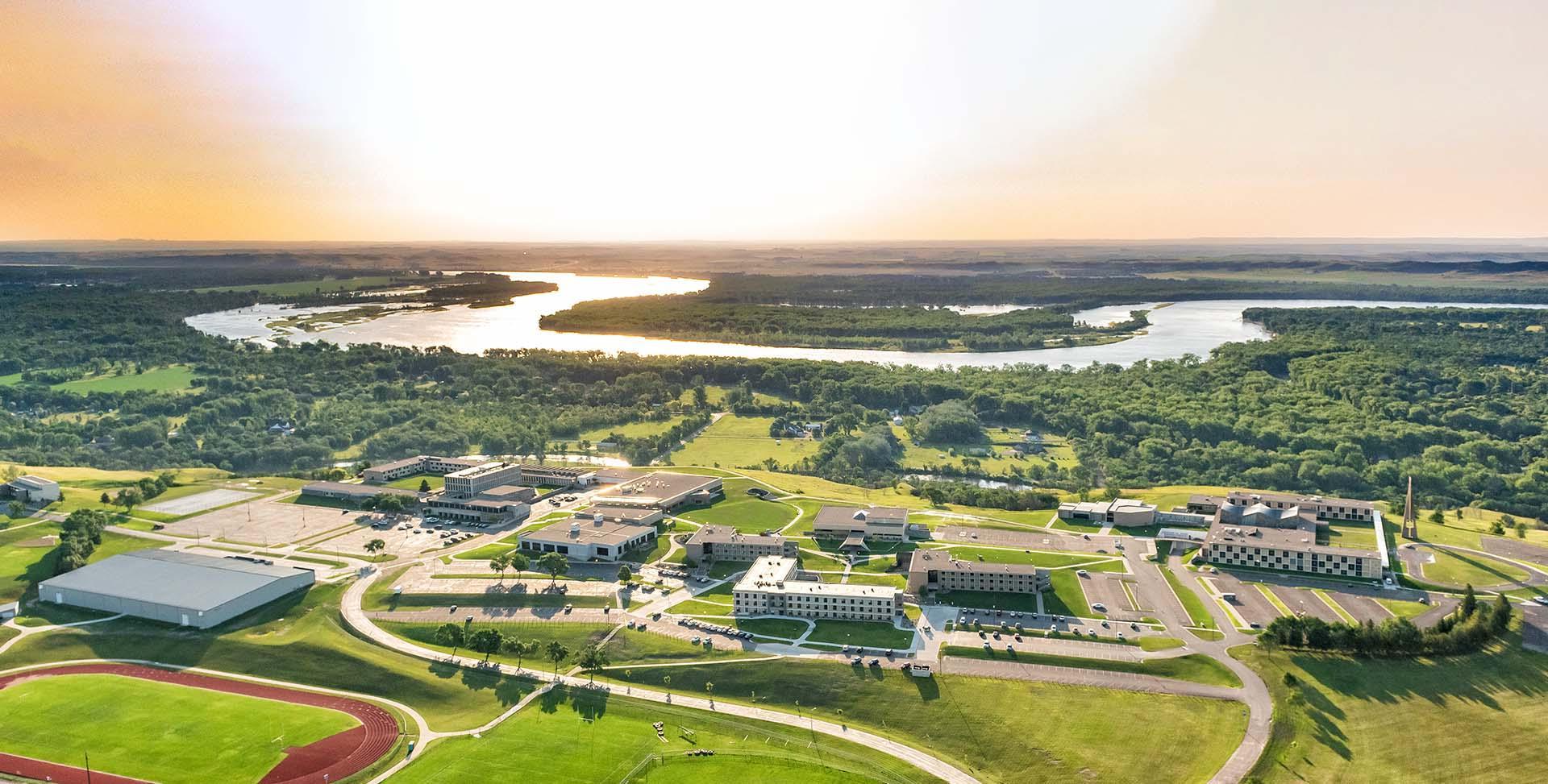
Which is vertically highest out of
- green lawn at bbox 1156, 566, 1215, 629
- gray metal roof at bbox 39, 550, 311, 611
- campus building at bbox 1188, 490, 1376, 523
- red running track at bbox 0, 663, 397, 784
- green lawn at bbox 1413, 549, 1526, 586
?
campus building at bbox 1188, 490, 1376, 523

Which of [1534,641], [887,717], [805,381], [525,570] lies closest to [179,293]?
[805,381]

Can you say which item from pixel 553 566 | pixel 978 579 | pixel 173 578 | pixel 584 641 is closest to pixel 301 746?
pixel 584 641

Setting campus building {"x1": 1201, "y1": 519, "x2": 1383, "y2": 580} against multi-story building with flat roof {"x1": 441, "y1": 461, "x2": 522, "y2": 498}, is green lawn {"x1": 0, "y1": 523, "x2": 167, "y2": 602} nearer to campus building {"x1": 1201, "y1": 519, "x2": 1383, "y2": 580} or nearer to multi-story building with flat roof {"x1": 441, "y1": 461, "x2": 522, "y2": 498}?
multi-story building with flat roof {"x1": 441, "y1": 461, "x2": 522, "y2": 498}

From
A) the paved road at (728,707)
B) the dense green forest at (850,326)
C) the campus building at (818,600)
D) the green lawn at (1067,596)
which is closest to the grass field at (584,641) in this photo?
the paved road at (728,707)

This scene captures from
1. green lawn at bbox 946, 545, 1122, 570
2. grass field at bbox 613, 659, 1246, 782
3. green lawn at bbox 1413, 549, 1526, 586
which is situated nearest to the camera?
grass field at bbox 613, 659, 1246, 782

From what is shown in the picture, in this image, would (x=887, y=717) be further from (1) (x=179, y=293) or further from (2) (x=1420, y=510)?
(1) (x=179, y=293)

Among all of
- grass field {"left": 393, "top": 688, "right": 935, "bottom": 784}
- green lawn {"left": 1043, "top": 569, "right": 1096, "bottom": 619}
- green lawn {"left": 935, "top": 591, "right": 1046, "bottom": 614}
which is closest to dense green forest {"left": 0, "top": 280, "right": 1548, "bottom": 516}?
green lawn {"left": 1043, "top": 569, "right": 1096, "bottom": 619}

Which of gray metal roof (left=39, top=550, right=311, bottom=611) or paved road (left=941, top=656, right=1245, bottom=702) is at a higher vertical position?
gray metal roof (left=39, top=550, right=311, bottom=611)
